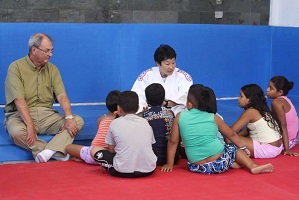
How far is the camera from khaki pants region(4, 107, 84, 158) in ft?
16.7

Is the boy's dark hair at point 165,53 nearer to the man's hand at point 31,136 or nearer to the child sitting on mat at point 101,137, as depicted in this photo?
the child sitting on mat at point 101,137

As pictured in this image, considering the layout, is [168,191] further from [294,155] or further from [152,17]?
[152,17]

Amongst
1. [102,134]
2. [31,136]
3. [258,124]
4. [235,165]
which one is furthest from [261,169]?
[31,136]

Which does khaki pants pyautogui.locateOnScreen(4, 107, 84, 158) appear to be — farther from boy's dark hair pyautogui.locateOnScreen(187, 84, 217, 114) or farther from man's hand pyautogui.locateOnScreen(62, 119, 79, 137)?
boy's dark hair pyautogui.locateOnScreen(187, 84, 217, 114)

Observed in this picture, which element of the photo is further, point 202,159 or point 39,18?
point 39,18

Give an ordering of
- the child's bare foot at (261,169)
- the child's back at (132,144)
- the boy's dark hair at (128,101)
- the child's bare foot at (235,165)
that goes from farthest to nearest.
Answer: the child's bare foot at (235,165)
the child's bare foot at (261,169)
the boy's dark hair at (128,101)
the child's back at (132,144)

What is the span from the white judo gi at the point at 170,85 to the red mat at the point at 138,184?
92 cm

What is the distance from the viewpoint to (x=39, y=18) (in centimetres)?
823

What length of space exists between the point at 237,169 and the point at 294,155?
30.7 inches

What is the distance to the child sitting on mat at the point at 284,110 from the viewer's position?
547 cm

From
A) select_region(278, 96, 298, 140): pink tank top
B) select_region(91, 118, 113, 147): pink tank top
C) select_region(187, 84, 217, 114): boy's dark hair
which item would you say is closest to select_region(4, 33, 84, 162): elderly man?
select_region(91, 118, 113, 147): pink tank top

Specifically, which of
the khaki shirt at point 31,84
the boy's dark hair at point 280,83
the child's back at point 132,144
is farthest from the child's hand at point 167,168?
the boy's dark hair at point 280,83

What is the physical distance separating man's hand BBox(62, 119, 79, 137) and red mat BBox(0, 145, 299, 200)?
0.34 meters

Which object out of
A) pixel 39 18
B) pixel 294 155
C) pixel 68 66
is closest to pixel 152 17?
pixel 39 18
